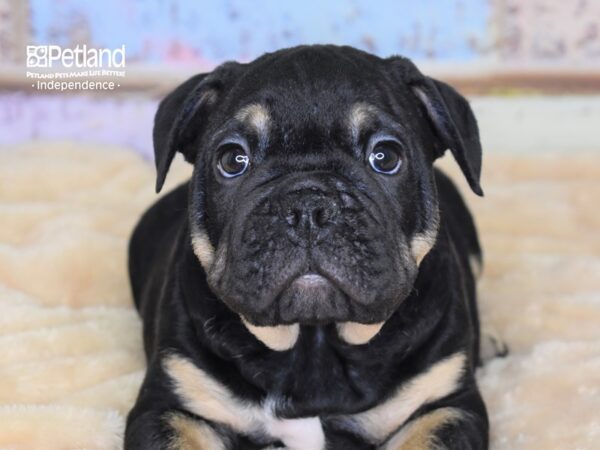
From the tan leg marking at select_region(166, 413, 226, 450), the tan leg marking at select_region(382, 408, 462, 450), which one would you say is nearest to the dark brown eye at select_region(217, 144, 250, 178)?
the tan leg marking at select_region(166, 413, 226, 450)

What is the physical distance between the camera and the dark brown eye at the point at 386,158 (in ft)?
8.29

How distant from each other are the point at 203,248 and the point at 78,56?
3285mm

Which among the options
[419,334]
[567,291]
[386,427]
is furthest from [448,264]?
[567,291]

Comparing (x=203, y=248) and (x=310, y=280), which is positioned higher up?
(x=310, y=280)

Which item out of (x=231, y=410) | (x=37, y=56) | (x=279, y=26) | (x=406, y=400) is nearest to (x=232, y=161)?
(x=231, y=410)

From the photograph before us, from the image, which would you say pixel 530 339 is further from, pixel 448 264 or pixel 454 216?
pixel 448 264

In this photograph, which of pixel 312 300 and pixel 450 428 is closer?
pixel 312 300

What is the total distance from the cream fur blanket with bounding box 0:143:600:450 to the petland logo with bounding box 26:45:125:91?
2.04 ft

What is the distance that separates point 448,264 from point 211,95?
814 mm

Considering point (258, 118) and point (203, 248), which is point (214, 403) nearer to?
point (203, 248)

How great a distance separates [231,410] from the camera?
2604 millimetres

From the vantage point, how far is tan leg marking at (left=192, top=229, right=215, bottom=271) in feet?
8.52

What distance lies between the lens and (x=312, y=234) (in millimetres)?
2246

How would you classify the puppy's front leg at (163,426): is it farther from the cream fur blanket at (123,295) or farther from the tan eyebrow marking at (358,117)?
the tan eyebrow marking at (358,117)
